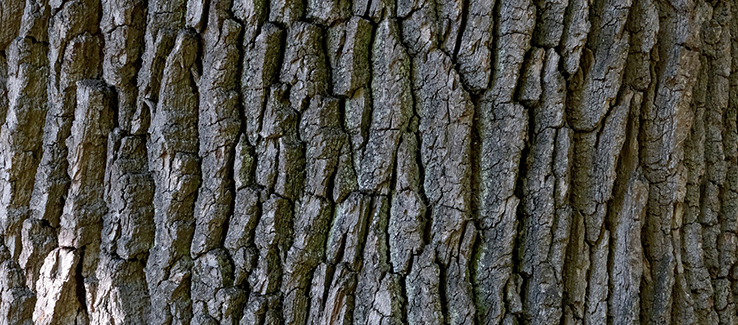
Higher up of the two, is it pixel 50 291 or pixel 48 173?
pixel 48 173

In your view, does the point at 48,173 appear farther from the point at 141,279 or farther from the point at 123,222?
the point at 141,279

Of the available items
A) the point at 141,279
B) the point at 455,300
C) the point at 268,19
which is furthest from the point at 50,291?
the point at 455,300

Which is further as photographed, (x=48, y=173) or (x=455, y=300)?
(x=48, y=173)

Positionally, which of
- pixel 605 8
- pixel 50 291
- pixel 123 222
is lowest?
pixel 50 291

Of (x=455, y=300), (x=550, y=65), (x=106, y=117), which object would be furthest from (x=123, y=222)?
(x=550, y=65)

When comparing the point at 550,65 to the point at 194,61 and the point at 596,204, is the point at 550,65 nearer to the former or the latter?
the point at 596,204

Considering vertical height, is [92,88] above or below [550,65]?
below
